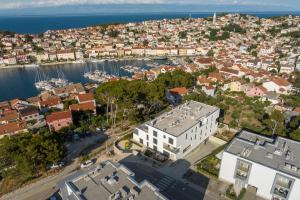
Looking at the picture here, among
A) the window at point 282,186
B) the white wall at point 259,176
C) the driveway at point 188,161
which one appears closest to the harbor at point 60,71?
the driveway at point 188,161

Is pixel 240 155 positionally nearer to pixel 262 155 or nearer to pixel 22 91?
pixel 262 155

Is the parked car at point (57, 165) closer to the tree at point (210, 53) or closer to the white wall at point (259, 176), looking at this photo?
the white wall at point (259, 176)

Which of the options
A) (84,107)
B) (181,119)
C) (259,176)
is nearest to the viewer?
(259,176)

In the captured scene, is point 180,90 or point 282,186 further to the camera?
point 180,90

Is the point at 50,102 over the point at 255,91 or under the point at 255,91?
under

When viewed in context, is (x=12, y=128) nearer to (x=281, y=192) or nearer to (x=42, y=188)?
(x=42, y=188)

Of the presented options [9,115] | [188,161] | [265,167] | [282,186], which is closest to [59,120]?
[9,115]
